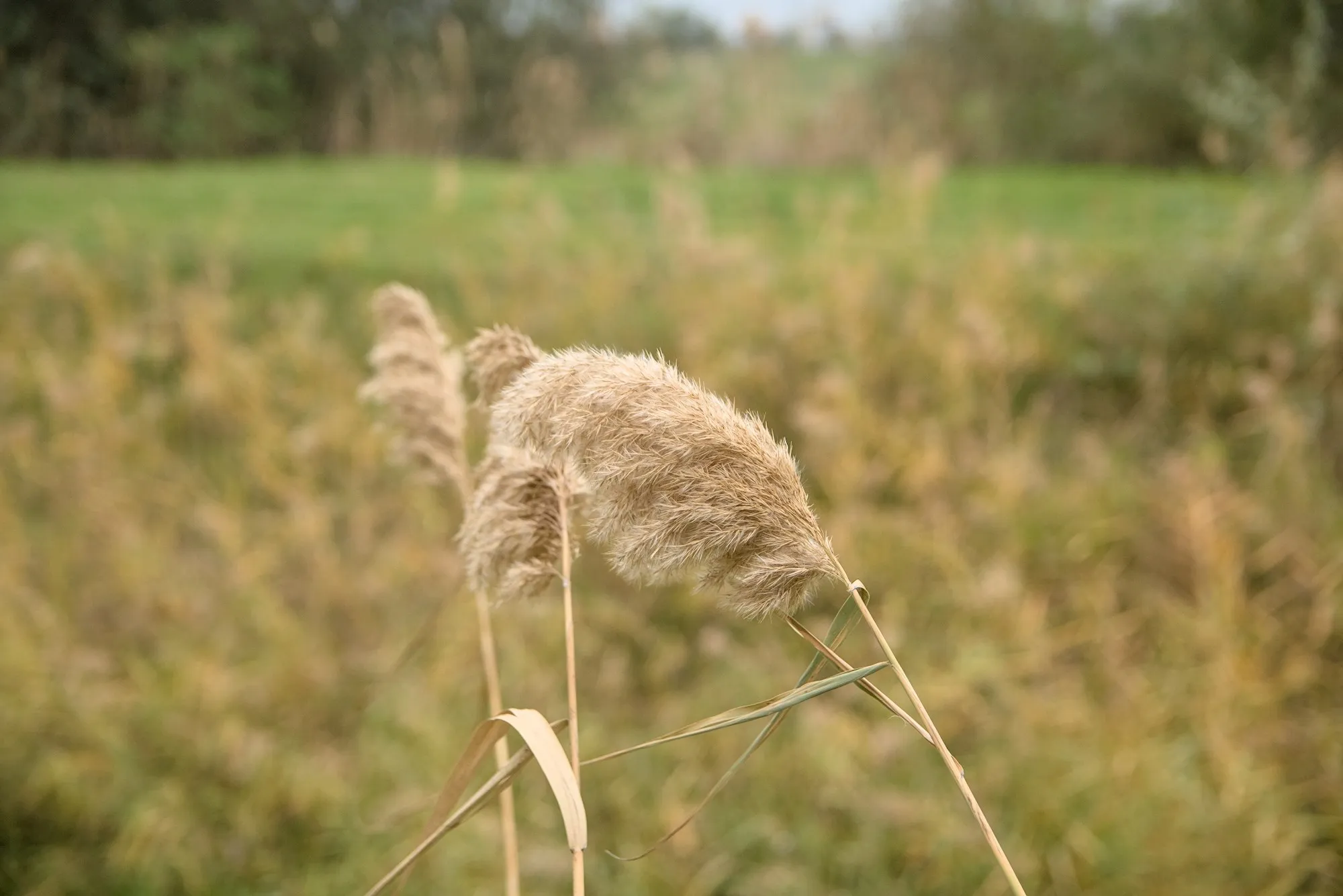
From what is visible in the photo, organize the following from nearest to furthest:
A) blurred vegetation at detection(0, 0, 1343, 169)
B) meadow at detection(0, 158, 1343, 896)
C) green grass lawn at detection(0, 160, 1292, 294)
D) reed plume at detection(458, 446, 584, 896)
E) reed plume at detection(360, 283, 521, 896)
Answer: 1. reed plume at detection(458, 446, 584, 896)
2. reed plume at detection(360, 283, 521, 896)
3. meadow at detection(0, 158, 1343, 896)
4. green grass lawn at detection(0, 160, 1292, 294)
5. blurred vegetation at detection(0, 0, 1343, 169)

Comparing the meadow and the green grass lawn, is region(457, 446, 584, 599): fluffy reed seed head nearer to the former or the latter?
the meadow

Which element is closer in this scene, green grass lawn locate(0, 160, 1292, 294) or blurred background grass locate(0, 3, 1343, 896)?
blurred background grass locate(0, 3, 1343, 896)

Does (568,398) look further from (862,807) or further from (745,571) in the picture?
(862,807)

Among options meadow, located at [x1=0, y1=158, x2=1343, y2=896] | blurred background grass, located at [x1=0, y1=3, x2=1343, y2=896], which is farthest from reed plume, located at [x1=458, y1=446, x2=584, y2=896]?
meadow, located at [x1=0, y1=158, x2=1343, y2=896]

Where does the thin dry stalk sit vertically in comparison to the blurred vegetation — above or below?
below

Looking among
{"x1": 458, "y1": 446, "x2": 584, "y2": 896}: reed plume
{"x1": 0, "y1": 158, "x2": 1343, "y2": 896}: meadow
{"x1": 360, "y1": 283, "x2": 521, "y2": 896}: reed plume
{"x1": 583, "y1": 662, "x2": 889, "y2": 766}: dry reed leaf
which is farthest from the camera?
{"x1": 0, "y1": 158, "x2": 1343, "y2": 896}: meadow

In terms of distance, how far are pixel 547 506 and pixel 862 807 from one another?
1.79 metres

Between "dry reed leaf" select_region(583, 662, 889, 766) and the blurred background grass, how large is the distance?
48 cm

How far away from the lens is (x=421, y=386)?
38.7 inches

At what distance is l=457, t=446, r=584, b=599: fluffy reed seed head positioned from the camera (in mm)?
669

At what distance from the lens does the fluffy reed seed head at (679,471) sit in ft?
1.77

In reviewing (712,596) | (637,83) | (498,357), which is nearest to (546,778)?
(498,357)

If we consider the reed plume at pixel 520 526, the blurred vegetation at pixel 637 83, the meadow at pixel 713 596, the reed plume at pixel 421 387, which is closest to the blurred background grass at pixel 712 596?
the meadow at pixel 713 596

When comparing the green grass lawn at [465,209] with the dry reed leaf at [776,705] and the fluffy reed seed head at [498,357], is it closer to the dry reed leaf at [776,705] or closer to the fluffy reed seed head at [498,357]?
the fluffy reed seed head at [498,357]
